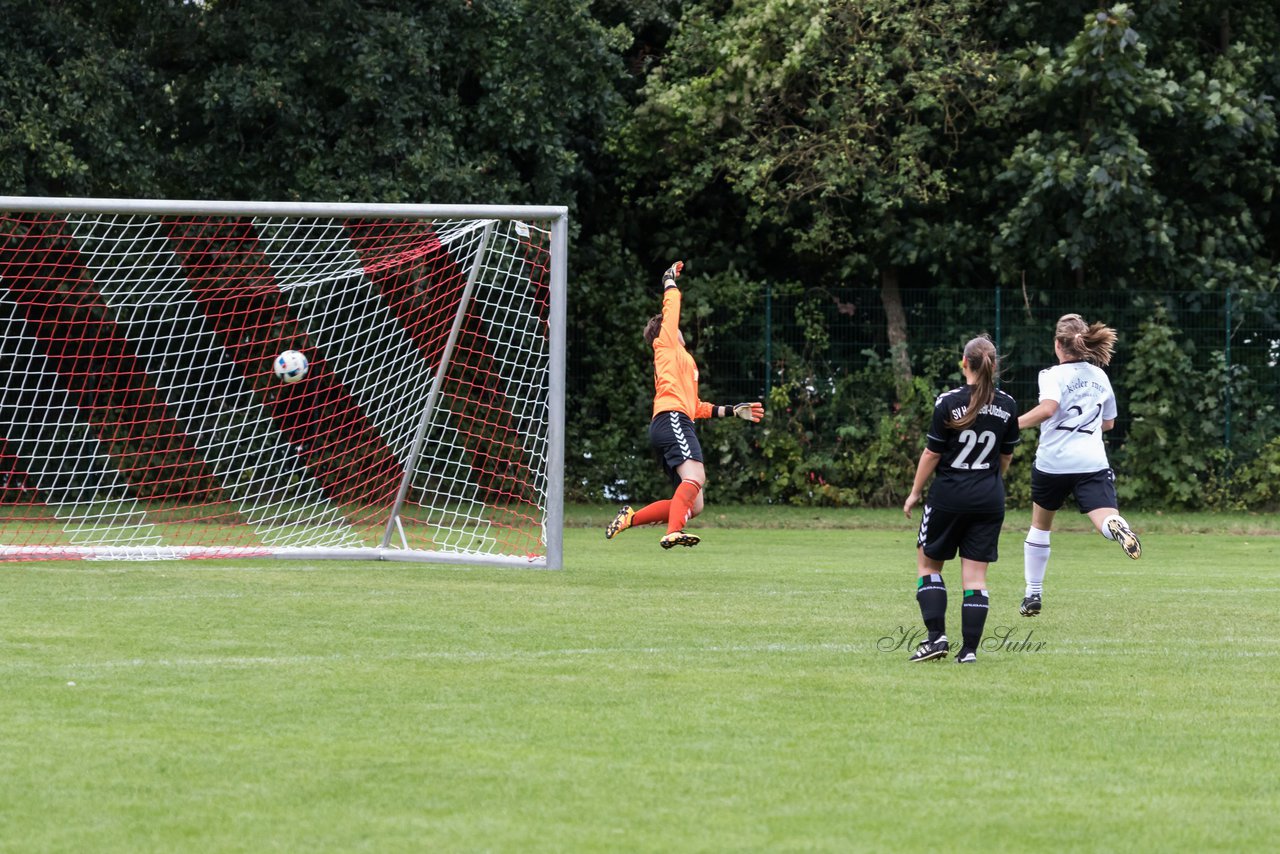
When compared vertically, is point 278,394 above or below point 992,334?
below

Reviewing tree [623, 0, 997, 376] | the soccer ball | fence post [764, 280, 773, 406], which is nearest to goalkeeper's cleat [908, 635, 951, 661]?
the soccer ball

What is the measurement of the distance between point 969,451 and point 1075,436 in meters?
2.57

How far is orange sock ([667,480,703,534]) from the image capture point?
1247cm

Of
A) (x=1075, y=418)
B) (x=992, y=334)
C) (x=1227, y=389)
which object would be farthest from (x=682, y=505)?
(x=1227, y=389)

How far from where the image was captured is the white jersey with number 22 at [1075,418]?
34.4ft

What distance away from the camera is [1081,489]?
1064 centimetres

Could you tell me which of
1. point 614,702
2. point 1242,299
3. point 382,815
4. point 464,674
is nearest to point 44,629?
point 464,674

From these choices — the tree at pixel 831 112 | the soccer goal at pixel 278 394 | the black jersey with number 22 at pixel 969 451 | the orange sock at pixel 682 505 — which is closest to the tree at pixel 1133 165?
the tree at pixel 831 112

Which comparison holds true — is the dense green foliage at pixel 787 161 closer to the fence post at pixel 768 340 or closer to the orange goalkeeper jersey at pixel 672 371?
the fence post at pixel 768 340

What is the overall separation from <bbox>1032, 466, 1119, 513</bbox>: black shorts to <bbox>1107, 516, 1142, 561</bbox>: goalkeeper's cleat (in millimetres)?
229

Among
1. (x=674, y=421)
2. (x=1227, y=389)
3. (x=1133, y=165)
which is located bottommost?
(x=1227, y=389)

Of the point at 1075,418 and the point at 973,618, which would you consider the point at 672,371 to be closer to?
the point at 1075,418

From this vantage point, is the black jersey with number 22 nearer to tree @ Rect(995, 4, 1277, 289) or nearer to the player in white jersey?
the player in white jersey

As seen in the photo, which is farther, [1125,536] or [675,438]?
[675,438]
